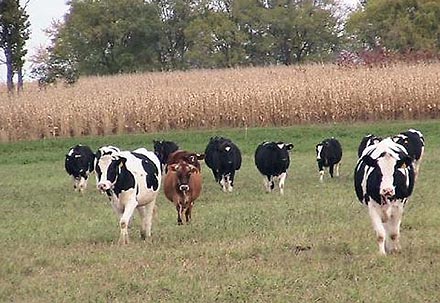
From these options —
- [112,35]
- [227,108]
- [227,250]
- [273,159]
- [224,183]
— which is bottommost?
[227,250]

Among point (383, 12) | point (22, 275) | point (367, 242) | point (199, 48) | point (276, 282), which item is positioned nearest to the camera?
point (276, 282)

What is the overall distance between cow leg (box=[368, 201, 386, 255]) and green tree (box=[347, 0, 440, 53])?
46316 mm

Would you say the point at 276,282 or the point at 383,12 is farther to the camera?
the point at 383,12

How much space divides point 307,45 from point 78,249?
58969mm

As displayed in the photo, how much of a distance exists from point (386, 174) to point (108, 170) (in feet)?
13.2

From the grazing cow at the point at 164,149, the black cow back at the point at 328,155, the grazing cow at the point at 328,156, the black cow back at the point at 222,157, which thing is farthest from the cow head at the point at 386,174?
the grazing cow at the point at 164,149

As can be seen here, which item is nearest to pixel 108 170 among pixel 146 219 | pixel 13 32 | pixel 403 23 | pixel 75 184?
pixel 146 219

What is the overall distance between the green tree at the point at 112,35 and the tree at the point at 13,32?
22325mm

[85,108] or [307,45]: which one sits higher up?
[307,45]

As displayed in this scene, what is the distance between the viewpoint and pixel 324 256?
10.7 meters

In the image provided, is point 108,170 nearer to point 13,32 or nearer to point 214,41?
point 13,32

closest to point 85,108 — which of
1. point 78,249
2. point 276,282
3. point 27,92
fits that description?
point 27,92

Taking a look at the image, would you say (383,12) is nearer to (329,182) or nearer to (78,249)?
(329,182)

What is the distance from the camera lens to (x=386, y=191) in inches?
415
